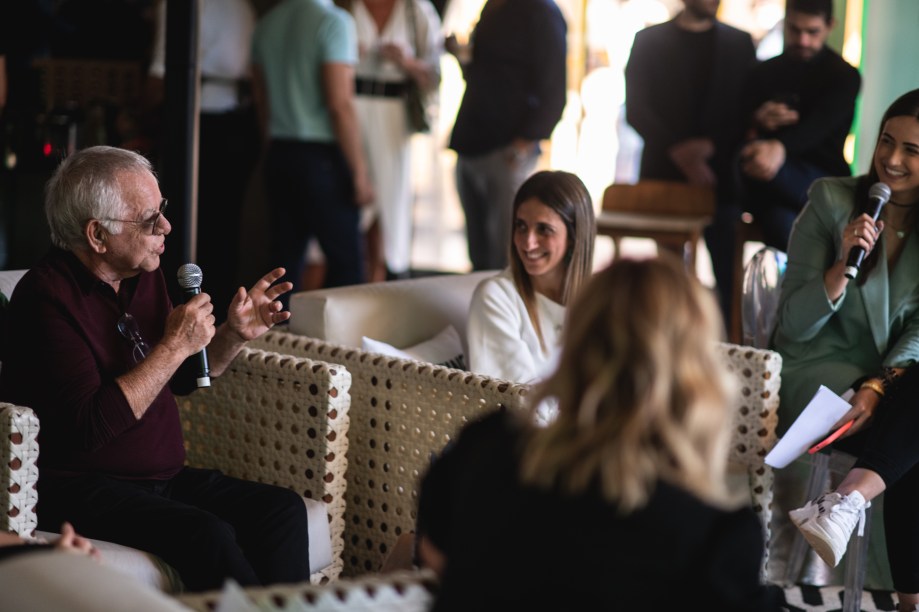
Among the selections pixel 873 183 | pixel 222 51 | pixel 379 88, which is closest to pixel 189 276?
pixel 873 183

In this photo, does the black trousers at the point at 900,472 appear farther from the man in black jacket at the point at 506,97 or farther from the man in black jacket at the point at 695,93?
the man in black jacket at the point at 695,93

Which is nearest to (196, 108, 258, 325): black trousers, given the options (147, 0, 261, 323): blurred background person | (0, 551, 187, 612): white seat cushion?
(147, 0, 261, 323): blurred background person

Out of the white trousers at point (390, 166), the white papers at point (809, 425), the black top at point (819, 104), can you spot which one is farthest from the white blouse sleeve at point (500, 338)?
the white trousers at point (390, 166)

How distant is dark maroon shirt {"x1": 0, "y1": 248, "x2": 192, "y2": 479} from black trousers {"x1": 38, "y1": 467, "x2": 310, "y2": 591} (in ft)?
0.15

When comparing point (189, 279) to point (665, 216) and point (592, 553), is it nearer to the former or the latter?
point (592, 553)

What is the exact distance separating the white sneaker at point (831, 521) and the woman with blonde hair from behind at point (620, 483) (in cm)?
110

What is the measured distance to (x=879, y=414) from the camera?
2.60m

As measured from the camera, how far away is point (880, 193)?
2.66m

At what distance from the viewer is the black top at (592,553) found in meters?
1.18

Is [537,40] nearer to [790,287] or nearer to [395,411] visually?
[790,287]

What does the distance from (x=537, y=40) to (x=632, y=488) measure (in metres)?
3.79

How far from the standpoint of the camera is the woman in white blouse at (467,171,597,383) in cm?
263

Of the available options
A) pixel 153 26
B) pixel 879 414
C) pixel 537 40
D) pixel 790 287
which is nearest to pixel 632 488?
pixel 879 414

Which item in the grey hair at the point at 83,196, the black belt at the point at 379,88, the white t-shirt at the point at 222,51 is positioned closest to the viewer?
the grey hair at the point at 83,196
